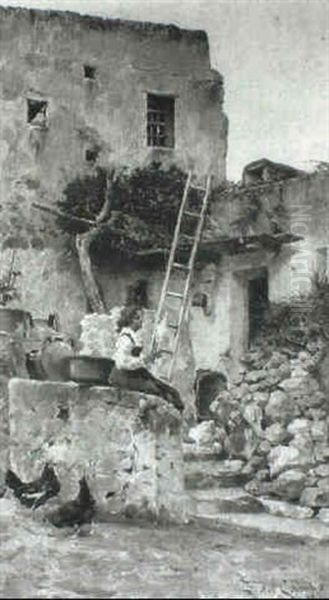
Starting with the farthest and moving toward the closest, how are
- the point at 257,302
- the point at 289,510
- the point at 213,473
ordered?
1. the point at 257,302
2. the point at 213,473
3. the point at 289,510

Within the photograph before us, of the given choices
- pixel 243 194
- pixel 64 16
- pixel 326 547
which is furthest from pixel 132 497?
pixel 64 16

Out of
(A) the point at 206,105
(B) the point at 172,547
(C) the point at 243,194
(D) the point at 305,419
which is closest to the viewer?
(B) the point at 172,547

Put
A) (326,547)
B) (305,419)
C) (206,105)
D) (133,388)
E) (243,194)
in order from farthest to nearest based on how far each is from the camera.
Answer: (206,105), (243,194), (305,419), (133,388), (326,547)

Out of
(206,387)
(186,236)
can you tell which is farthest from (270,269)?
(206,387)

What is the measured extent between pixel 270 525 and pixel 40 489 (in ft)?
10.7

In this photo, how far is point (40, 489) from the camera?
1321 cm

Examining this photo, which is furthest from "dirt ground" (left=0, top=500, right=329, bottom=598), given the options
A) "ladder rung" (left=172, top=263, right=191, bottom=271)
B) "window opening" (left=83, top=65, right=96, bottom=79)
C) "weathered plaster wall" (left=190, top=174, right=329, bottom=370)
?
"window opening" (left=83, top=65, right=96, bottom=79)

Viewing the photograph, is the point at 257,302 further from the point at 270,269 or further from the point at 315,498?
the point at 315,498

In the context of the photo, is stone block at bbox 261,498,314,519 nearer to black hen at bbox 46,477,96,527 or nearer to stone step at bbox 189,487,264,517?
stone step at bbox 189,487,264,517

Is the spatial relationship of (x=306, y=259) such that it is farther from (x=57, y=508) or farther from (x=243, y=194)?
(x=57, y=508)

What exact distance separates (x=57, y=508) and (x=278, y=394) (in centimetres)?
708

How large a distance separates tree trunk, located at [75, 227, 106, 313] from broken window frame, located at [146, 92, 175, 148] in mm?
3146

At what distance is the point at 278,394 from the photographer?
61.9ft

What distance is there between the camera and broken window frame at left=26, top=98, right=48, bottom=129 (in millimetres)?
23188
